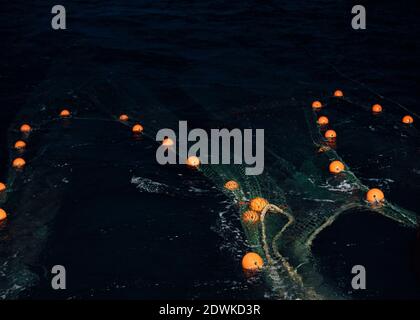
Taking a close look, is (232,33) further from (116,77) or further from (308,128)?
(308,128)

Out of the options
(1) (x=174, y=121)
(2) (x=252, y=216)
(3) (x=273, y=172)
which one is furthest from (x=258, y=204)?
(1) (x=174, y=121)

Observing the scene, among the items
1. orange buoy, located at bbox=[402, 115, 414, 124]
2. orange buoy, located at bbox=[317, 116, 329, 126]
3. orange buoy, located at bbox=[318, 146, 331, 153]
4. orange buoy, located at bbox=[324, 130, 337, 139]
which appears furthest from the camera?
orange buoy, located at bbox=[317, 116, 329, 126]

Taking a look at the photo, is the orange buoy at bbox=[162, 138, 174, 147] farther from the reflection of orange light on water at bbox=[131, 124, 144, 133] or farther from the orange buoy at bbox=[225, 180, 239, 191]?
Result: the orange buoy at bbox=[225, 180, 239, 191]

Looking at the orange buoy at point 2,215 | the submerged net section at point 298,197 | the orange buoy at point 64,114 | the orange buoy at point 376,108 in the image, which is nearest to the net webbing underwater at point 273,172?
the submerged net section at point 298,197

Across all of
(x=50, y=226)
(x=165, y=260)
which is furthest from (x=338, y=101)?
(x=50, y=226)

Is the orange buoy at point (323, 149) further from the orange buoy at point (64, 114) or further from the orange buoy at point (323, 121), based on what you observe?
the orange buoy at point (64, 114)

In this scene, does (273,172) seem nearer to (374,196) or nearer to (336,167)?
(336,167)

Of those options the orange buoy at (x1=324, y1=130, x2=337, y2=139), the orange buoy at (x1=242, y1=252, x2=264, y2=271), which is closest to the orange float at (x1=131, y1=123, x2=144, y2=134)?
the orange buoy at (x1=324, y1=130, x2=337, y2=139)
